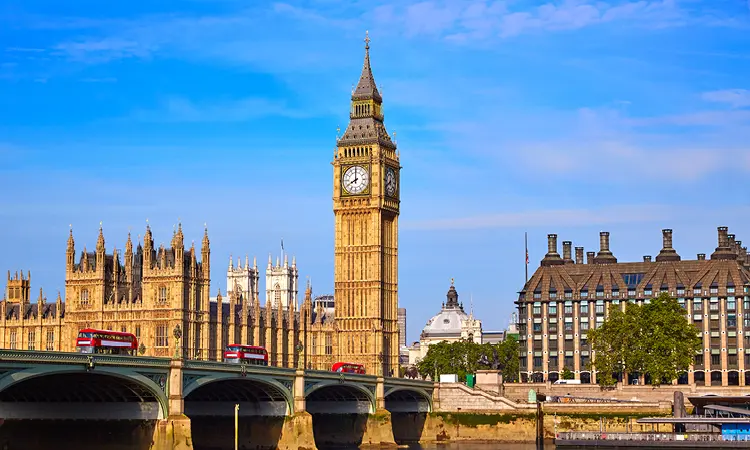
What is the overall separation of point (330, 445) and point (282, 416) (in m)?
19.5

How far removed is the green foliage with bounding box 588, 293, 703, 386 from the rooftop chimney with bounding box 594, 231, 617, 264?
35.6 metres

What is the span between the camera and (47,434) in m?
94.3

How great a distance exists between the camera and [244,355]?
11644 cm

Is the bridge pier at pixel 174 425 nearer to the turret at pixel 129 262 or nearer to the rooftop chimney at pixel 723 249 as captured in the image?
the turret at pixel 129 262

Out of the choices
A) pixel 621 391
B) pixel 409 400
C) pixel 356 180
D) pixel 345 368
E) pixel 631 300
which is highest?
pixel 356 180

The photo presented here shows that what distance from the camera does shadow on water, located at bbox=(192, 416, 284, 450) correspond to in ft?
358

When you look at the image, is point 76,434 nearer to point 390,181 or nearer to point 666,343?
point 666,343

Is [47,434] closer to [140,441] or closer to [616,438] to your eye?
[140,441]

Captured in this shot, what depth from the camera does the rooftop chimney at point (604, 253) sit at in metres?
193

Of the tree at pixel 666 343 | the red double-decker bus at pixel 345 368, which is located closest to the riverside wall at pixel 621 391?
the tree at pixel 666 343

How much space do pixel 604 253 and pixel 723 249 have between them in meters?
18.1

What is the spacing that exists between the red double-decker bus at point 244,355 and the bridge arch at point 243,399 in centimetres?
438

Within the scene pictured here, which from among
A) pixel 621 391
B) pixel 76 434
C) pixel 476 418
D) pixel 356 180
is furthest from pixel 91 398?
→ pixel 356 180

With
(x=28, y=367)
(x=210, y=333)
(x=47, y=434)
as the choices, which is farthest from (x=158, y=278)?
(x=28, y=367)
